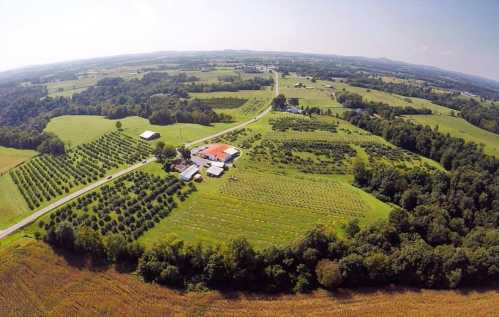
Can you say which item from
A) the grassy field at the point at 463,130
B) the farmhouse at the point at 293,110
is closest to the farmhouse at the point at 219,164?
the farmhouse at the point at 293,110

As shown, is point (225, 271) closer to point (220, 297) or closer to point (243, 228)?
point (220, 297)

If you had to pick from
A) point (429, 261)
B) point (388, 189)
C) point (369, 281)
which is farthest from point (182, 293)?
point (388, 189)

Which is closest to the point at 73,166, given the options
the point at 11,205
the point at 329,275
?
the point at 11,205

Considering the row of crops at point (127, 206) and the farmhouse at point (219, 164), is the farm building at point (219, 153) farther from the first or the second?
the row of crops at point (127, 206)

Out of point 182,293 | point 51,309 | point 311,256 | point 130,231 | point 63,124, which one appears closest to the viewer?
point 51,309

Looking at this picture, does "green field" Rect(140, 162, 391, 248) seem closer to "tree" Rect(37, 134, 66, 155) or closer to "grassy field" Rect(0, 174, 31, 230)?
"grassy field" Rect(0, 174, 31, 230)

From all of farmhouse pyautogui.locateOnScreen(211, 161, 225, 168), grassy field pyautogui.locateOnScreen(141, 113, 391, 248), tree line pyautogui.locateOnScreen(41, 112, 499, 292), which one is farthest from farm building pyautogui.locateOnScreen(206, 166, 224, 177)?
tree line pyautogui.locateOnScreen(41, 112, 499, 292)

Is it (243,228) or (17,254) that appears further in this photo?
(243,228)
